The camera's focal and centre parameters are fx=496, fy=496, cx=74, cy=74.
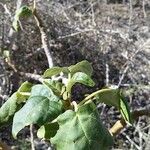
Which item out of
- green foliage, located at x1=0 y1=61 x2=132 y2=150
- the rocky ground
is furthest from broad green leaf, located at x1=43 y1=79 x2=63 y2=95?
the rocky ground

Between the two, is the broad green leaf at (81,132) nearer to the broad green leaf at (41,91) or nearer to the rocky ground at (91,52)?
the broad green leaf at (41,91)

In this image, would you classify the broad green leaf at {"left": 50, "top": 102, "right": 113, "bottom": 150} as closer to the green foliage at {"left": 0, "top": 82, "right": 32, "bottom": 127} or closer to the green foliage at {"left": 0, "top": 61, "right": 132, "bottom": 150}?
the green foliage at {"left": 0, "top": 61, "right": 132, "bottom": 150}

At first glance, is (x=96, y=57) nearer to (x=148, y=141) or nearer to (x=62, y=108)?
(x=148, y=141)

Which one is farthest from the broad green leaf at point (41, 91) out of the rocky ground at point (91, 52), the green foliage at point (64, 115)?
the rocky ground at point (91, 52)

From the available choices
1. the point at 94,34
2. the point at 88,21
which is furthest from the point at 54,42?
the point at 88,21

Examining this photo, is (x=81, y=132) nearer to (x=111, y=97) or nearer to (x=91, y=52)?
(x=111, y=97)
